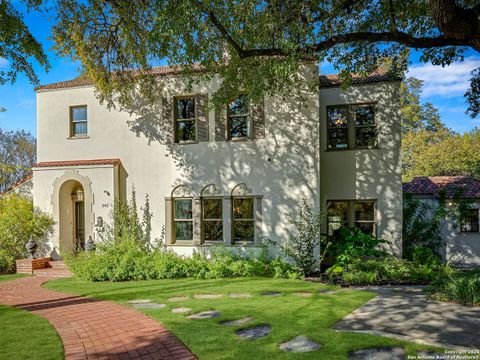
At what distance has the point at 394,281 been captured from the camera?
11.1 metres

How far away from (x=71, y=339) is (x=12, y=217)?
34.2ft

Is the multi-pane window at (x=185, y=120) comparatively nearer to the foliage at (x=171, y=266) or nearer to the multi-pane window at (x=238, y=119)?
the multi-pane window at (x=238, y=119)

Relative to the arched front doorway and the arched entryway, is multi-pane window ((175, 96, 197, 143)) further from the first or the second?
the arched front doorway

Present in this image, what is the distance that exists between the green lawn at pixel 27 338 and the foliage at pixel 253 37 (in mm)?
7430

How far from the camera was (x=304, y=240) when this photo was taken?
12164 mm

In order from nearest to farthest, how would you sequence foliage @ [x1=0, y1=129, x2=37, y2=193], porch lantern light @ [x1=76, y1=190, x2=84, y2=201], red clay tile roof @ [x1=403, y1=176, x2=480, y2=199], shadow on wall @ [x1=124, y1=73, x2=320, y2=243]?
1. shadow on wall @ [x1=124, y1=73, x2=320, y2=243]
2. porch lantern light @ [x1=76, y1=190, x2=84, y2=201]
3. red clay tile roof @ [x1=403, y1=176, x2=480, y2=199]
4. foliage @ [x1=0, y1=129, x2=37, y2=193]

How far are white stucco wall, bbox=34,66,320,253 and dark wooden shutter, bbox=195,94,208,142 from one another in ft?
0.67

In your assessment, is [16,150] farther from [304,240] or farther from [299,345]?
[299,345]

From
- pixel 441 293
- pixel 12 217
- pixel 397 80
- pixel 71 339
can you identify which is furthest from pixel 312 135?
pixel 12 217

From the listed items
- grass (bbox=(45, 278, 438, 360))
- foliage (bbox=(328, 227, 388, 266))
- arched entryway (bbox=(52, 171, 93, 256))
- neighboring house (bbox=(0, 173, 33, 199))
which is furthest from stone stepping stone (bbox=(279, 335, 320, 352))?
neighboring house (bbox=(0, 173, 33, 199))

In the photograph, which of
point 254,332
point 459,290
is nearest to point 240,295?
point 254,332

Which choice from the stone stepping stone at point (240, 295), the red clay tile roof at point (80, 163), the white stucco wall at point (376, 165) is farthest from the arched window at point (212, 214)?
the stone stepping stone at point (240, 295)

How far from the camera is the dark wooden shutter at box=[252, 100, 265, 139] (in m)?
13.2

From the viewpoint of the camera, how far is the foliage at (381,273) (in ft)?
36.1
